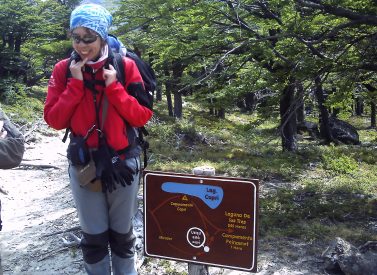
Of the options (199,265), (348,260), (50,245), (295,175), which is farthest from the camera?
(295,175)

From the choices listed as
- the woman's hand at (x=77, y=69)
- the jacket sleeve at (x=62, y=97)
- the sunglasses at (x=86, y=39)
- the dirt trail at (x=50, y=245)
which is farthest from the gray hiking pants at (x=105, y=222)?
the dirt trail at (x=50, y=245)

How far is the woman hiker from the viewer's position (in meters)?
2.53

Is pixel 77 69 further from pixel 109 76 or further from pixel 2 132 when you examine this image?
pixel 2 132

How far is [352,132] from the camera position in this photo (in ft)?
67.5

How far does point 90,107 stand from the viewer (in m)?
2.62

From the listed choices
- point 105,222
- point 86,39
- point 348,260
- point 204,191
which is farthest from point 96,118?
point 348,260

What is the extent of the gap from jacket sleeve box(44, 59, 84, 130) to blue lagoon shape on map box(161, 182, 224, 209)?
0.81 metres

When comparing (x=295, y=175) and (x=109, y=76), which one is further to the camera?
(x=295, y=175)

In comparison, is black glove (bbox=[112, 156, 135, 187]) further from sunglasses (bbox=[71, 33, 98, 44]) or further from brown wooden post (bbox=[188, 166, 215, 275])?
sunglasses (bbox=[71, 33, 98, 44])

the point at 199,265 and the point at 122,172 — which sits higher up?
the point at 122,172

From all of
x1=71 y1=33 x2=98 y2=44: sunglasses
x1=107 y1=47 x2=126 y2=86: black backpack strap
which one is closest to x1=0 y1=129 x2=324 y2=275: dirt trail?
x1=107 y1=47 x2=126 y2=86: black backpack strap

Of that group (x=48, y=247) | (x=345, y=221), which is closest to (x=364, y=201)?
(x=345, y=221)

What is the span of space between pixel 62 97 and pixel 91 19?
0.52 metres

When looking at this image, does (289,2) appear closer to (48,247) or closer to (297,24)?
(297,24)
